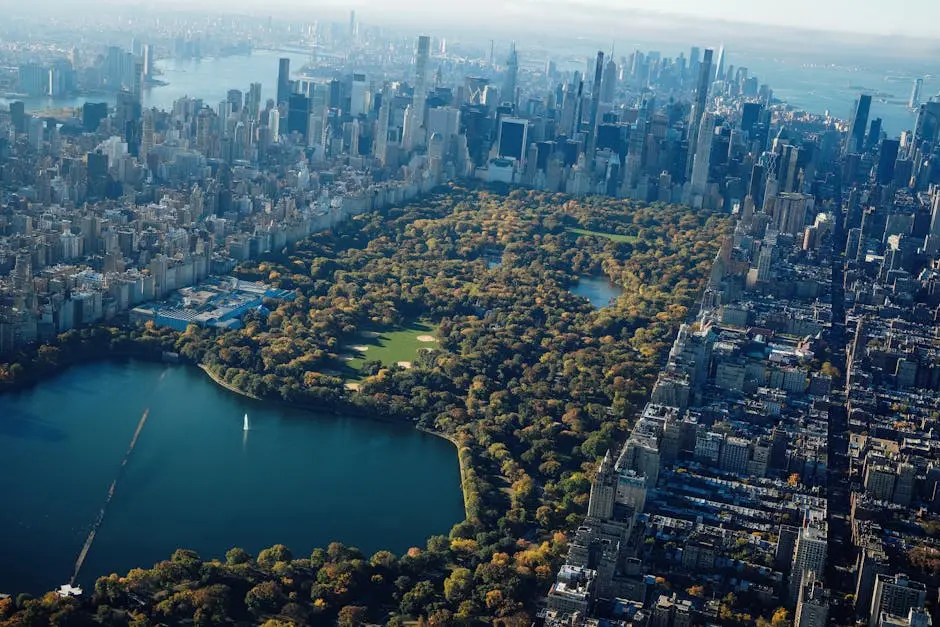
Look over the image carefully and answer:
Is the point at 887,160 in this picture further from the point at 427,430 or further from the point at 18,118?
the point at 427,430

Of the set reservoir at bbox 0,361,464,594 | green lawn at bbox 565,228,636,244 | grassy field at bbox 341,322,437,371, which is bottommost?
reservoir at bbox 0,361,464,594

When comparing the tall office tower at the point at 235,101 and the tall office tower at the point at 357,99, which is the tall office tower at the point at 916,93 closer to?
the tall office tower at the point at 357,99

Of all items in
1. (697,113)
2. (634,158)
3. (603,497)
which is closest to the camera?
(603,497)

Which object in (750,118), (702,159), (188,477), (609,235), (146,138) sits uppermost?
(750,118)

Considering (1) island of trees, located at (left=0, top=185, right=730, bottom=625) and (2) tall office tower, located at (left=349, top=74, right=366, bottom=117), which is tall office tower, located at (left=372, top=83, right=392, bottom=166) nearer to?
(2) tall office tower, located at (left=349, top=74, right=366, bottom=117)

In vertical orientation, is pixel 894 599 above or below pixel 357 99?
below

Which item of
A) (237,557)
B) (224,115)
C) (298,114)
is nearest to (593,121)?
(298,114)

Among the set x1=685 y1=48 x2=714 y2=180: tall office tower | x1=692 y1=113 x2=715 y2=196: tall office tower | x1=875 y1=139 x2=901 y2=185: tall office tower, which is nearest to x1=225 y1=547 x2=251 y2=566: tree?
x1=692 y1=113 x2=715 y2=196: tall office tower
